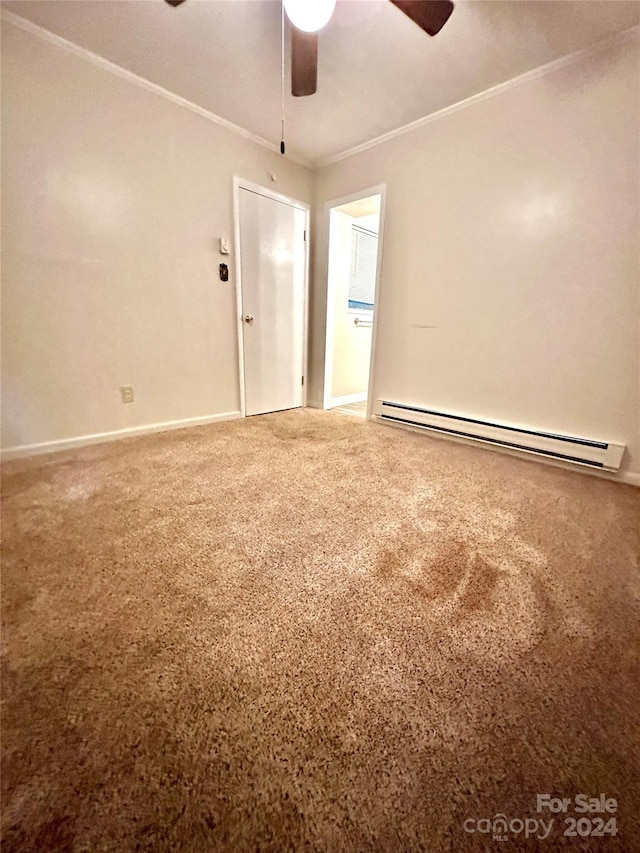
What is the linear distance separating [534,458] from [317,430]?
1653 mm

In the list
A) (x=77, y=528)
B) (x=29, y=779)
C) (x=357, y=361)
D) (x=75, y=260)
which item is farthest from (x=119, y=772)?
(x=357, y=361)

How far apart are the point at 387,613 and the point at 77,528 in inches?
49.8

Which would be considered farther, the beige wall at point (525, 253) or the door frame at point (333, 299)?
the door frame at point (333, 299)

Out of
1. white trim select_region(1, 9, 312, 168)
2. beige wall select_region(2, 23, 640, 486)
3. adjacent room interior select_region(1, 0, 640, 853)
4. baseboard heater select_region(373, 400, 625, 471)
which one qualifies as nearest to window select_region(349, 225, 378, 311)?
adjacent room interior select_region(1, 0, 640, 853)

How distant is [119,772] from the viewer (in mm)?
573

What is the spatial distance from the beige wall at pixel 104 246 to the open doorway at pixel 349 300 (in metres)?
0.98

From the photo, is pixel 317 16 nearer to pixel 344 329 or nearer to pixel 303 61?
pixel 303 61

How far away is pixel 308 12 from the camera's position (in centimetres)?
132

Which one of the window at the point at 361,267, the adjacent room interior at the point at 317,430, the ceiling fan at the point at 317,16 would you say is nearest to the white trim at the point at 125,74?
the adjacent room interior at the point at 317,430

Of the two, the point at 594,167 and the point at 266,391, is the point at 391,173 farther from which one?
the point at 266,391

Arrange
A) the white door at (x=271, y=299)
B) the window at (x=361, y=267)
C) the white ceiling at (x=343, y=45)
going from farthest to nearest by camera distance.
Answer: the window at (x=361, y=267)
the white door at (x=271, y=299)
the white ceiling at (x=343, y=45)

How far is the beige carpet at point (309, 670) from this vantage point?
54 centimetres

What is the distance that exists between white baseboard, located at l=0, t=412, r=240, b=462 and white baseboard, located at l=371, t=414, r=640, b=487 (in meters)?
1.70

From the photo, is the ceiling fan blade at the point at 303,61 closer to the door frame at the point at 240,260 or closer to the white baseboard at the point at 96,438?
the door frame at the point at 240,260
